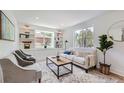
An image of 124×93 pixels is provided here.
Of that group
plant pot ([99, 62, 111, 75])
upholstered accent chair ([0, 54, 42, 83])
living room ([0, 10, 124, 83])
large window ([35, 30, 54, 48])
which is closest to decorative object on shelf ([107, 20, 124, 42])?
living room ([0, 10, 124, 83])

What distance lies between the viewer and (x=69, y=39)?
20.4 feet

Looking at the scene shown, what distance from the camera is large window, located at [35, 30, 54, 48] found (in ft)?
18.0

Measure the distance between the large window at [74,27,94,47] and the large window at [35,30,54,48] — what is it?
178 centimetres

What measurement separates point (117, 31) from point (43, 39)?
4.29m

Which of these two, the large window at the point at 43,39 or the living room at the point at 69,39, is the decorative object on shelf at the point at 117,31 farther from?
the large window at the point at 43,39

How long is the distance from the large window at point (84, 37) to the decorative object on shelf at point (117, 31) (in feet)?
3.82

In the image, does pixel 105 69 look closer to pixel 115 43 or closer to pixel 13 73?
pixel 115 43

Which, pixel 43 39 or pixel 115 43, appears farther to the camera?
pixel 43 39

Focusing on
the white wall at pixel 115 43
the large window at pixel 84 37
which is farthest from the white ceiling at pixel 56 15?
the large window at pixel 84 37

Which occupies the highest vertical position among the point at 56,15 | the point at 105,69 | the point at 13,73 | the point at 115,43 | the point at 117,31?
the point at 56,15

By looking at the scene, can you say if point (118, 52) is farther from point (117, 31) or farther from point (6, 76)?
point (6, 76)

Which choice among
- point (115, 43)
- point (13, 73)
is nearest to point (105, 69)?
point (115, 43)

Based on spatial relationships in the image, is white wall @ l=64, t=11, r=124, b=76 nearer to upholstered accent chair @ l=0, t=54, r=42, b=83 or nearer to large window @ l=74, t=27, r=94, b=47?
large window @ l=74, t=27, r=94, b=47
